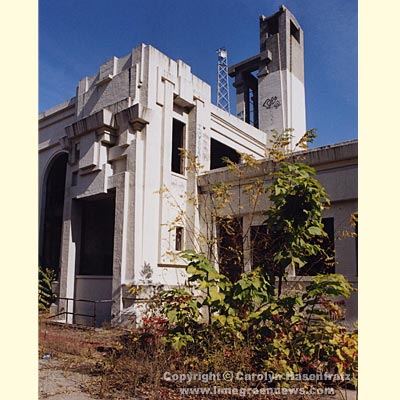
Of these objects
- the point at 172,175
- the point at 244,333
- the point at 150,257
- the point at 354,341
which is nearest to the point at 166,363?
the point at 244,333

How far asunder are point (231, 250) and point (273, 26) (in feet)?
36.8

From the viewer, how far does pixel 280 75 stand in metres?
14.5

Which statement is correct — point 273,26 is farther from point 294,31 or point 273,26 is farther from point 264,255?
point 264,255

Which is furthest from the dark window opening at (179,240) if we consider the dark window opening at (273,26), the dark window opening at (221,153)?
the dark window opening at (273,26)

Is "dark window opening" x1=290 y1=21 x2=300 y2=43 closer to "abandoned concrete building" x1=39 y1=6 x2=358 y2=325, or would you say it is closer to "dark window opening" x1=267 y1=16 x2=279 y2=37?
"dark window opening" x1=267 y1=16 x2=279 y2=37

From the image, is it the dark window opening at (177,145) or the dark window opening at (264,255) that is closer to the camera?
the dark window opening at (264,255)

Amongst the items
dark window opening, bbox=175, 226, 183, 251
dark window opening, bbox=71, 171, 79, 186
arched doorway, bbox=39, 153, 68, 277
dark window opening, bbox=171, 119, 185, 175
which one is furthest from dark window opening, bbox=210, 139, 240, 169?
arched doorway, bbox=39, 153, 68, 277

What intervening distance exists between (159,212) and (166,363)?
17.2 feet

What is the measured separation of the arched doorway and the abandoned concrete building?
0.03 m

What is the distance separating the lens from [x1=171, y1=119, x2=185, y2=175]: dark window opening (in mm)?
10727

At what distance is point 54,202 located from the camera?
40.5 feet

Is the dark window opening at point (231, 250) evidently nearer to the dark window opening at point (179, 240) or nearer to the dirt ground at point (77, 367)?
the dark window opening at point (179, 240)

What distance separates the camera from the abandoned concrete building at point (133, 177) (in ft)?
28.6
